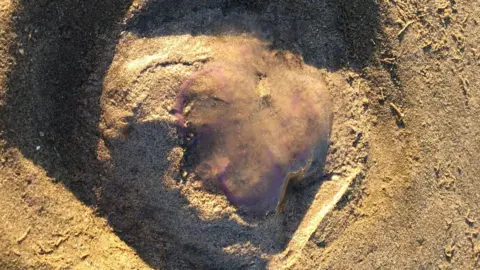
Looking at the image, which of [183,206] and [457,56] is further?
[457,56]

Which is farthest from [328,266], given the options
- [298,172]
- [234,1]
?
[234,1]

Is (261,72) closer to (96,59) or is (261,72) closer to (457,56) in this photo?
(96,59)

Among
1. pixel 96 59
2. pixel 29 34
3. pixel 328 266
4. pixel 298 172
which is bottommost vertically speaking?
pixel 328 266

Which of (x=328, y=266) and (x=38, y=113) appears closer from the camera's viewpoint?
(x=38, y=113)

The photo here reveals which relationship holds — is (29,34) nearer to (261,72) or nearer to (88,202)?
(88,202)

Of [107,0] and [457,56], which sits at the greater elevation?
[107,0]

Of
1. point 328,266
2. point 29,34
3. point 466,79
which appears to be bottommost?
point 328,266

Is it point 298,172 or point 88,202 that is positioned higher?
point 298,172

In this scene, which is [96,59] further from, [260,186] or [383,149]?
[383,149]

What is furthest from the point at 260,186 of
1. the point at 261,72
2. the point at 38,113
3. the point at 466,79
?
the point at 466,79
